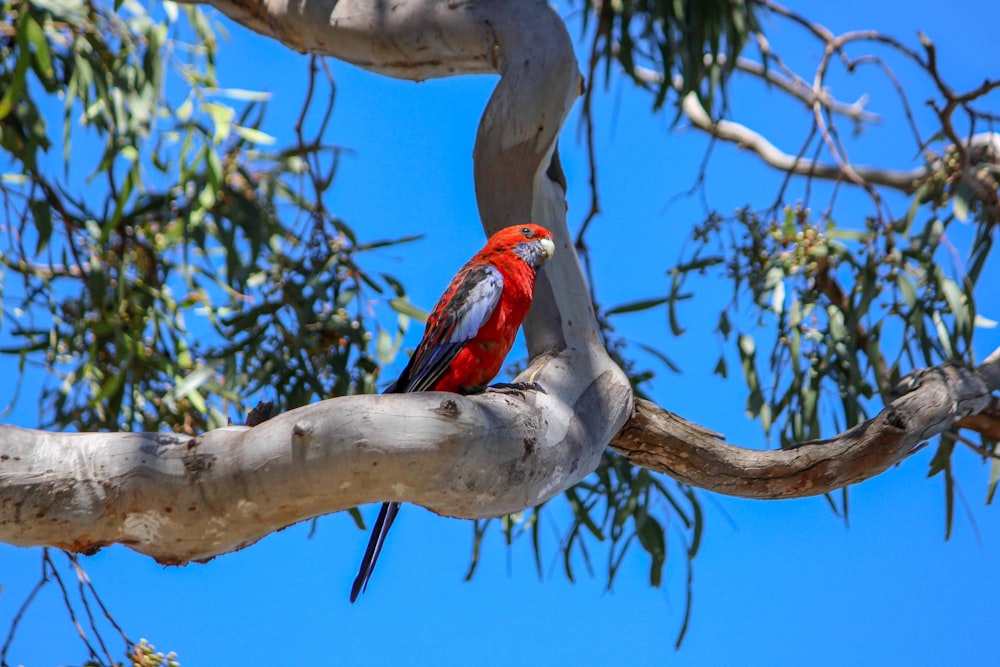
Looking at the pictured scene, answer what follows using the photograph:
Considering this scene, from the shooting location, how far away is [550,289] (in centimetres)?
221

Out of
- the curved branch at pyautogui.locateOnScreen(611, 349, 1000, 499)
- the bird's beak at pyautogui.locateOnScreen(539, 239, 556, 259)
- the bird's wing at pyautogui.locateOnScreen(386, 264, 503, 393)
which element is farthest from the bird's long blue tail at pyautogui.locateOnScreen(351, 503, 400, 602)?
the bird's beak at pyautogui.locateOnScreen(539, 239, 556, 259)

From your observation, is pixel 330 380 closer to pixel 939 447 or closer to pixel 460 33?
pixel 460 33

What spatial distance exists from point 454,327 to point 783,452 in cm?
71

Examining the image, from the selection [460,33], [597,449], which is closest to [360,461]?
[597,449]

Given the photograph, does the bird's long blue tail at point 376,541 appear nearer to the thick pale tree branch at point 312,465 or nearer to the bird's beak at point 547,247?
the thick pale tree branch at point 312,465

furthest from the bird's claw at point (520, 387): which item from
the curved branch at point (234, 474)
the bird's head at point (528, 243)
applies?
the bird's head at point (528, 243)

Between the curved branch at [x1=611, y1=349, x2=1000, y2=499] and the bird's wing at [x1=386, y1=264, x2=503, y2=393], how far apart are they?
364mm

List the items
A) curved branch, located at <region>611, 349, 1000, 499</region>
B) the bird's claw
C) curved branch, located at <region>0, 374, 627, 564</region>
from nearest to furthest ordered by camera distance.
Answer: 1. curved branch, located at <region>0, 374, 627, 564</region>
2. the bird's claw
3. curved branch, located at <region>611, 349, 1000, 499</region>

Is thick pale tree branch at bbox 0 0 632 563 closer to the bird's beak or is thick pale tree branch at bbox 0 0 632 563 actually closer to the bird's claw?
the bird's claw

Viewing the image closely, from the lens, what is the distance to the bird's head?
2.16 metres

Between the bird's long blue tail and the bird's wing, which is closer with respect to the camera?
the bird's long blue tail

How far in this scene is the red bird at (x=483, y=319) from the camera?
2.12m

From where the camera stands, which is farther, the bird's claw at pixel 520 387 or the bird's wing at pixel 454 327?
the bird's wing at pixel 454 327

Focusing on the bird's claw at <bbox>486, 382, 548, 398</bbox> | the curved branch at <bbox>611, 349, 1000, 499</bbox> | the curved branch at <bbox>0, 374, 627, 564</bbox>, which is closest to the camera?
the curved branch at <bbox>0, 374, 627, 564</bbox>
